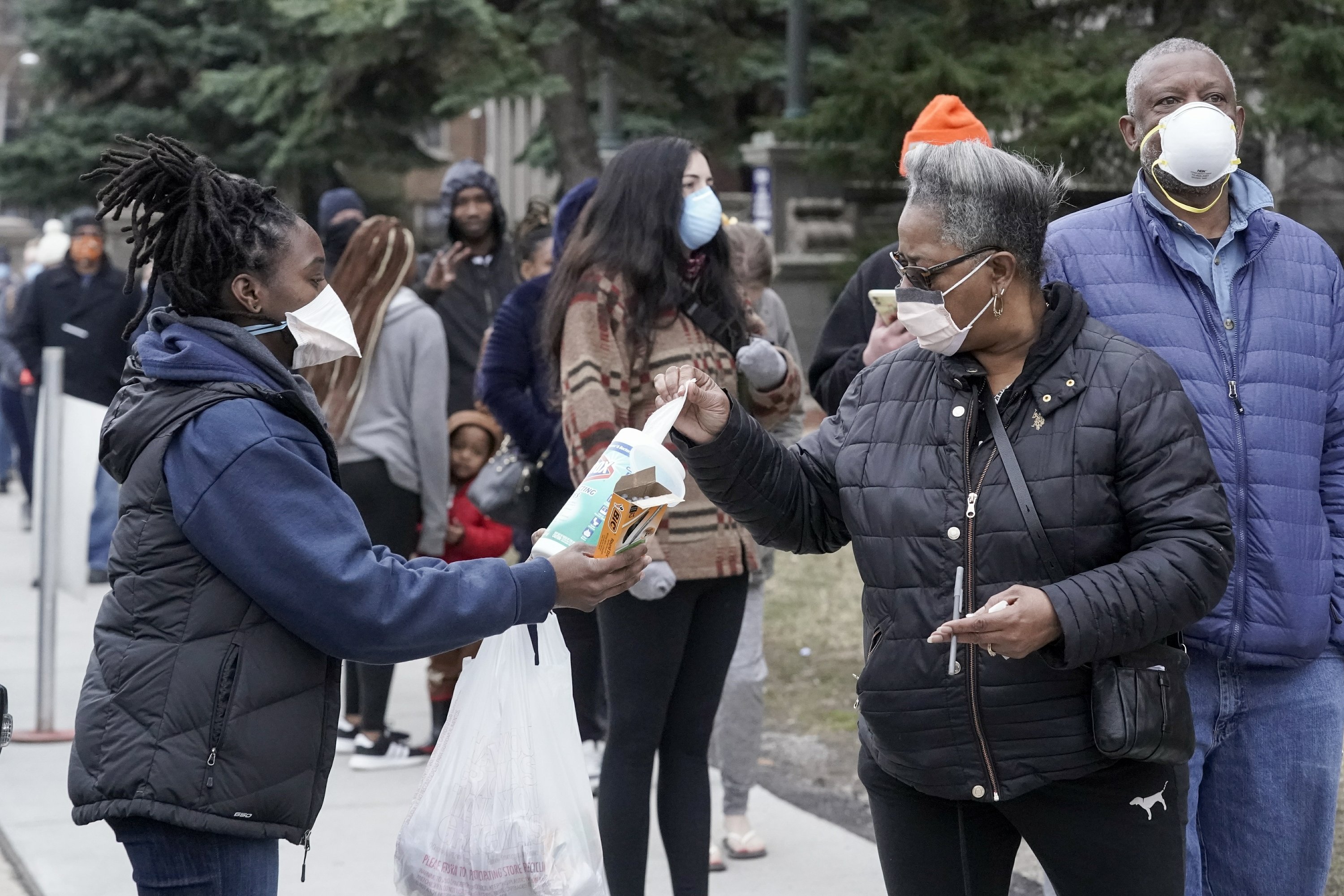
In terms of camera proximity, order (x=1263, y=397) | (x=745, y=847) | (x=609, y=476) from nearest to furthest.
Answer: (x=609, y=476)
(x=1263, y=397)
(x=745, y=847)

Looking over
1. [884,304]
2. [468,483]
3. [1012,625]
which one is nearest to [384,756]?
[468,483]

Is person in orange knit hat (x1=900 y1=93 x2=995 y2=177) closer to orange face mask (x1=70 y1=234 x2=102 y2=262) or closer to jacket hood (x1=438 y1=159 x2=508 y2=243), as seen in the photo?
jacket hood (x1=438 y1=159 x2=508 y2=243)

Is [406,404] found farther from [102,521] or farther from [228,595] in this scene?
[102,521]

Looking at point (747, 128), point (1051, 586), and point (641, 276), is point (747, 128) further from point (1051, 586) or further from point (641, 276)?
point (1051, 586)

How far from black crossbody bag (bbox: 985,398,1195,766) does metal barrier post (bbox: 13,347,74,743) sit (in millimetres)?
4847

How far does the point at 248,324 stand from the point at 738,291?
1735 mm

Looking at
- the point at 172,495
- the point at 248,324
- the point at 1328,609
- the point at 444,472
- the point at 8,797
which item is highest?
the point at 248,324

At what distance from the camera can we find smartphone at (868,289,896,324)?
3875 millimetres

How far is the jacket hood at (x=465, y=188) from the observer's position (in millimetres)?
6625

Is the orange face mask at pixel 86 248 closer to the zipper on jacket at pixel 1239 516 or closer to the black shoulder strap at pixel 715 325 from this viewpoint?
the black shoulder strap at pixel 715 325

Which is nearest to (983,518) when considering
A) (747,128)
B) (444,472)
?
(444,472)

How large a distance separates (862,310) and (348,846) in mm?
2392

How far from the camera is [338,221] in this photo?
6.67 metres

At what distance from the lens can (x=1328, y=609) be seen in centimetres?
284
